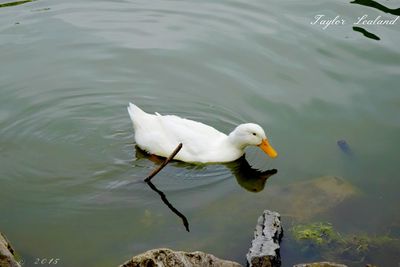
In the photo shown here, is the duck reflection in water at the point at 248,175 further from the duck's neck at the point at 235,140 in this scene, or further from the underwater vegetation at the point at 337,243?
the underwater vegetation at the point at 337,243

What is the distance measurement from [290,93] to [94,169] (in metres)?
3.27

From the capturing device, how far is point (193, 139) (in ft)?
25.6

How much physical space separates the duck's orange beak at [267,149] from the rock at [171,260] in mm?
2461

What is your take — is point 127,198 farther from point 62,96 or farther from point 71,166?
point 62,96

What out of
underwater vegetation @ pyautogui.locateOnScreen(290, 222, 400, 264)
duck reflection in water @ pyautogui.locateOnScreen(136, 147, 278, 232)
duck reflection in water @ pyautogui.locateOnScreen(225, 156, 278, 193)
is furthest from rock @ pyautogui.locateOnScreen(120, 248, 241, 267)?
duck reflection in water @ pyautogui.locateOnScreen(225, 156, 278, 193)

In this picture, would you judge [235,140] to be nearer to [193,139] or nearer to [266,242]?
[193,139]

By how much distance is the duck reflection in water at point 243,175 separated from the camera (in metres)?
7.19

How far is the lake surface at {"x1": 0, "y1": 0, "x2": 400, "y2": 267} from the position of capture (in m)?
6.61

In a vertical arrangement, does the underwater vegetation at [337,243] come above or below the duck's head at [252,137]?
below

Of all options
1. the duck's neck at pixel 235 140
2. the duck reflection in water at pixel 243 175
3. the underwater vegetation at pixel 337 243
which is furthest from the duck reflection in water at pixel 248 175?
the underwater vegetation at pixel 337 243

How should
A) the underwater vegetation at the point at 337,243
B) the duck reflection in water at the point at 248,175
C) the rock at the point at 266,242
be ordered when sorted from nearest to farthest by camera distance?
1. the rock at the point at 266,242
2. the underwater vegetation at the point at 337,243
3. the duck reflection in water at the point at 248,175

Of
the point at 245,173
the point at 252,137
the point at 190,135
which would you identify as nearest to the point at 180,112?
the point at 190,135

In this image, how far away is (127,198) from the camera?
23.0ft

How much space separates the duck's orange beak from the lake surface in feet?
0.53
